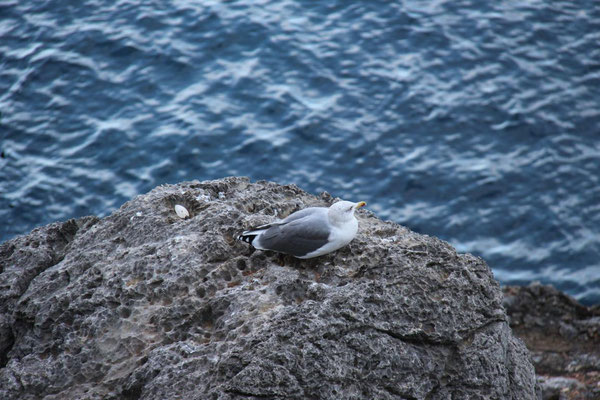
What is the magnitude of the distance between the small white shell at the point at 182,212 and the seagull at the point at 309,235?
63cm

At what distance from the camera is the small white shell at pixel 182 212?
512 cm

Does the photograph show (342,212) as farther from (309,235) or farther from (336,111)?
(336,111)

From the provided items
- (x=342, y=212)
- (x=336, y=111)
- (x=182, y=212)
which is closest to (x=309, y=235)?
(x=342, y=212)

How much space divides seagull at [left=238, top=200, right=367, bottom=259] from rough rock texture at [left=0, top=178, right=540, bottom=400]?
12 cm

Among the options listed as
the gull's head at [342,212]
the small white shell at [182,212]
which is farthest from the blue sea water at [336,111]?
the gull's head at [342,212]

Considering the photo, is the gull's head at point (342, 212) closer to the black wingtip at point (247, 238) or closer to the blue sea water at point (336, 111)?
the black wingtip at point (247, 238)

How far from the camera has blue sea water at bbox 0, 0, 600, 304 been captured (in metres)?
10.5

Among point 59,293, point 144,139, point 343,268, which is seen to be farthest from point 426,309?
point 144,139

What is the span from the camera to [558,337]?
26.0 ft

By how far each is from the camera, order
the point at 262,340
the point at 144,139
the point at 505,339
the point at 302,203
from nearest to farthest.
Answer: the point at 262,340, the point at 505,339, the point at 302,203, the point at 144,139

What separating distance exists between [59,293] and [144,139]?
6.88 meters

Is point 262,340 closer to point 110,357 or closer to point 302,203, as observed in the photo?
point 110,357

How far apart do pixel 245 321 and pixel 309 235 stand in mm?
811

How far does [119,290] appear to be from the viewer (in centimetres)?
446
